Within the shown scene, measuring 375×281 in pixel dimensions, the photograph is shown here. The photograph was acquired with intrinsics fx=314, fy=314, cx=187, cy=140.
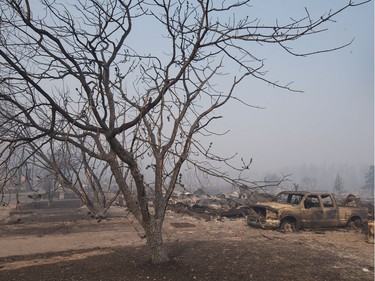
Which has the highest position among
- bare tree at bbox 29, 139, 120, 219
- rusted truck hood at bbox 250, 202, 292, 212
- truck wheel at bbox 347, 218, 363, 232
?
bare tree at bbox 29, 139, 120, 219

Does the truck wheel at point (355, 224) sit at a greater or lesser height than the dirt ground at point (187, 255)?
lesser

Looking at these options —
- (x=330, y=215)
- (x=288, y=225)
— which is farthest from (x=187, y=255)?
(x=330, y=215)

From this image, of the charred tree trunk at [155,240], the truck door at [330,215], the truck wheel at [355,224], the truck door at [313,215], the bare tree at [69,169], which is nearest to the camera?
the bare tree at [69,169]

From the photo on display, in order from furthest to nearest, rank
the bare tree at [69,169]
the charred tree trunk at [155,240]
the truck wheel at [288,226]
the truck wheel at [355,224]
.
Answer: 1. the truck wheel at [355,224]
2. the truck wheel at [288,226]
3. the charred tree trunk at [155,240]
4. the bare tree at [69,169]

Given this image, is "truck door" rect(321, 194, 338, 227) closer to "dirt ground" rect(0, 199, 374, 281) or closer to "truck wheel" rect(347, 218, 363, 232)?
"dirt ground" rect(0, 199, 374, 281)

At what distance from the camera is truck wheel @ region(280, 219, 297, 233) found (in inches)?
443

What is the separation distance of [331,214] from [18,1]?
12.0 meters

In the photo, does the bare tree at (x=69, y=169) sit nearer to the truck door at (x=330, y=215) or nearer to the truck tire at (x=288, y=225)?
the truck tire at (x=288, y=225)

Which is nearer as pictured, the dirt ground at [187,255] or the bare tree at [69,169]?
the bare tree at [69,169]

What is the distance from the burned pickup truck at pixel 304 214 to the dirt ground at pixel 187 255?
0.36 metres

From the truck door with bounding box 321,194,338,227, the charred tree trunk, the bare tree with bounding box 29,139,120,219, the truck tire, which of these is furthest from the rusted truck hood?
Answer: the charred tree trunk

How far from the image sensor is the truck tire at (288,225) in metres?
11.2

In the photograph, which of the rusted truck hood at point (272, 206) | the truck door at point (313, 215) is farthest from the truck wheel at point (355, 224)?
the rusted truck hood at point (272, 206)

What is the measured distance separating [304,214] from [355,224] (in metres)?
2.76
